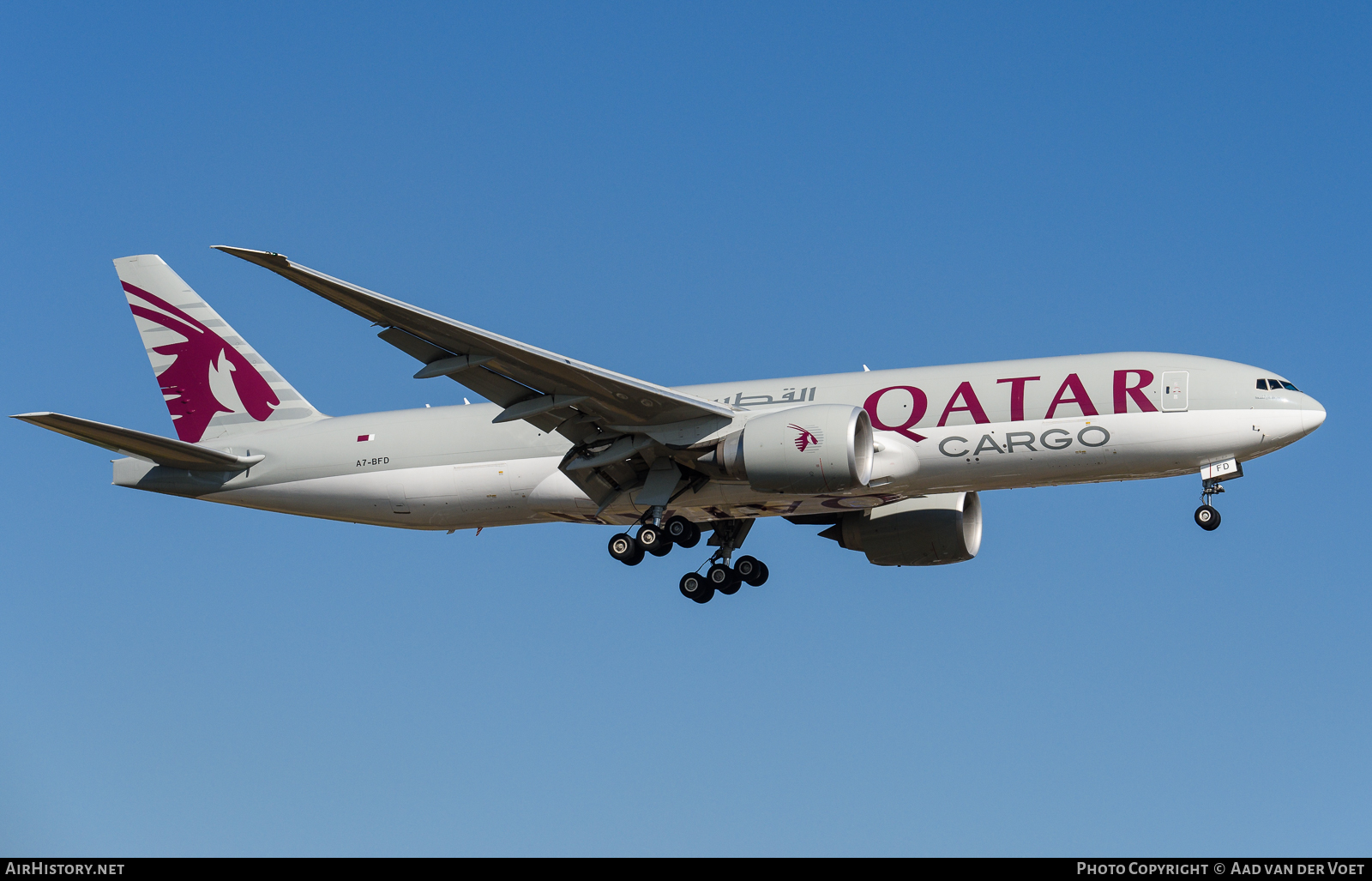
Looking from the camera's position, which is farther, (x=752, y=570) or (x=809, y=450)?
(x=752, y=570)

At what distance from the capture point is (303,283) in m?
24.5

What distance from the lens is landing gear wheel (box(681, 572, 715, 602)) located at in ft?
108

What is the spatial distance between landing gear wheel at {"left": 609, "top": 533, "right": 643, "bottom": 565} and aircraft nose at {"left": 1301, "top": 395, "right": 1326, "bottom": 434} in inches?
525

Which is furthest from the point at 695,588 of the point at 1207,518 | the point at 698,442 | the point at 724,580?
the point at 1207,518

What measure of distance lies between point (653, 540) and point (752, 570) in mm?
3991

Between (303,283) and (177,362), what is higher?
(177,362)

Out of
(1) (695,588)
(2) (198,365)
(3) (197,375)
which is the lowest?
(1) (695,588)

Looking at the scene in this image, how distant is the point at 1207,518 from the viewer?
2836 cm

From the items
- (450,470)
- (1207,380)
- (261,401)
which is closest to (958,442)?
(1207,380)

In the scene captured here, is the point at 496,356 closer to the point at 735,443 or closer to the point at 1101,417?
the point at 735,443

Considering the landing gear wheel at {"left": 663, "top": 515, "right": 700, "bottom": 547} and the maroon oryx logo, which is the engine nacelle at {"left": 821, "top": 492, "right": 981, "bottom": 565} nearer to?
the landing gear wheel at {"left": 663, "top": 515, "right": 700, "bottom": 547}

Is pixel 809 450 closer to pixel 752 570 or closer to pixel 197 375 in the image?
pixel 752 570
